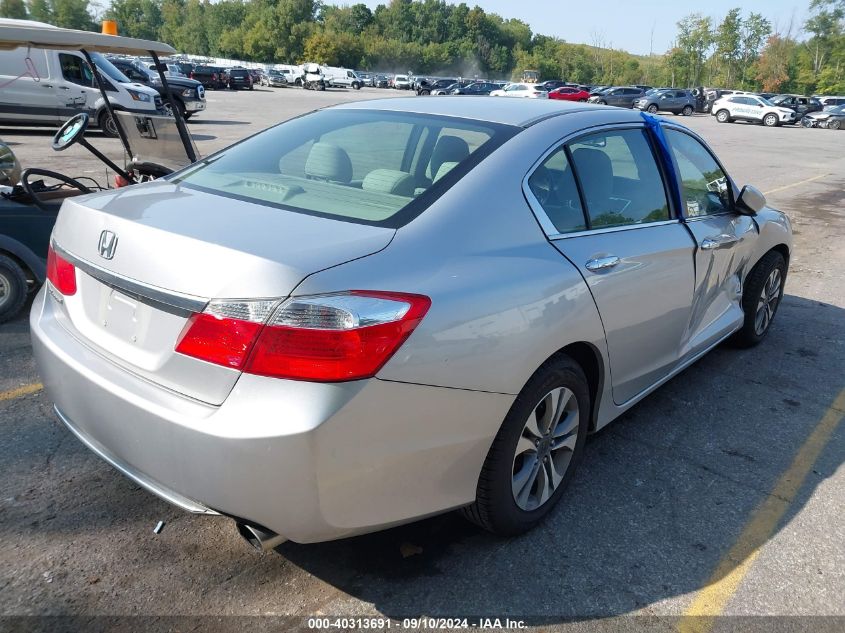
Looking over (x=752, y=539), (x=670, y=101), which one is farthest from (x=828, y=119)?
(x=752, y=539)

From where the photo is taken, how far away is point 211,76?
4519cm

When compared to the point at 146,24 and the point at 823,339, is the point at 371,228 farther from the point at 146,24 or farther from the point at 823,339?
the point at 146,24

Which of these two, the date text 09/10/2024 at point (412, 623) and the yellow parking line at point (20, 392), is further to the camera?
the yellow parking line at point (20, 392)

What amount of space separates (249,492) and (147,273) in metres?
0.74

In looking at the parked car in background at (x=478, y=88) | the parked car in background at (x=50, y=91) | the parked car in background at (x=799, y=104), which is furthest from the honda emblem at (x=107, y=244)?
the parked car in background at (x=478, y=88)

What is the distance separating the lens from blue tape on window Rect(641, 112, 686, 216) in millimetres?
3615

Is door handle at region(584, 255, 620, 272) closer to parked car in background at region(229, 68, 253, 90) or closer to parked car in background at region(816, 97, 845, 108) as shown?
parked car in background at region(229, 68, 253, 90)

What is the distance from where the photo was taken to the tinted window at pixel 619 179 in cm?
308

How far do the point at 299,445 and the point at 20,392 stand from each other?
2626mm

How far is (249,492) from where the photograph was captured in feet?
6.59

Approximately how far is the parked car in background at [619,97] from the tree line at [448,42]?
143 feet

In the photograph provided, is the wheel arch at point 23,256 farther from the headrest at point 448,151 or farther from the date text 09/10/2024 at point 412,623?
the date text 09/10/2024 at point 412,623

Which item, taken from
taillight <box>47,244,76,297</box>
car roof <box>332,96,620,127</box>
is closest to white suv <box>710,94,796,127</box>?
car roof <box>332,96,620,127</box>

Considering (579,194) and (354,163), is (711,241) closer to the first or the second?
(579,194)
